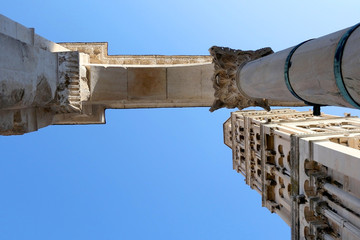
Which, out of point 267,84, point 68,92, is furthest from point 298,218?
point 68,92

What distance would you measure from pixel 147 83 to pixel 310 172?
55.4ft

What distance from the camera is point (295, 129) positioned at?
29141mm

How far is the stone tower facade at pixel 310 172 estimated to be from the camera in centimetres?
1786

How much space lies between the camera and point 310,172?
22062mm

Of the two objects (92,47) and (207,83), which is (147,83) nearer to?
(207,83)

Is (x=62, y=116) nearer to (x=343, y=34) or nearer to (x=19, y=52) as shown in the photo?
(x=19, y=52)

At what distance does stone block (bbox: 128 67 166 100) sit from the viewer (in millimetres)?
10242

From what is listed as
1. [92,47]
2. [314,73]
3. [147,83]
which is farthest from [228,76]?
[92,47]

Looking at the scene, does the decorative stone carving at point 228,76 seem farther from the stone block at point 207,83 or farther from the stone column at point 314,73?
the stone block at point 207,83

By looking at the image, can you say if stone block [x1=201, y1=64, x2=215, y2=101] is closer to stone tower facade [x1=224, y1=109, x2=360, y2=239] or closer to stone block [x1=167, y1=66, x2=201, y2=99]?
stone block [x1=167, y1=66, x2=201, y2=99]

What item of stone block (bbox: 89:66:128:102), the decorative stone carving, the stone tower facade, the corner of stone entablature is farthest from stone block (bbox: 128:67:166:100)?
the stone tower facade

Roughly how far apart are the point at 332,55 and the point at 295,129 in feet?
86.3

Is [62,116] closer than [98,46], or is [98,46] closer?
[62,116]

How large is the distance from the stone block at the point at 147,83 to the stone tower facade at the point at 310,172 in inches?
481
